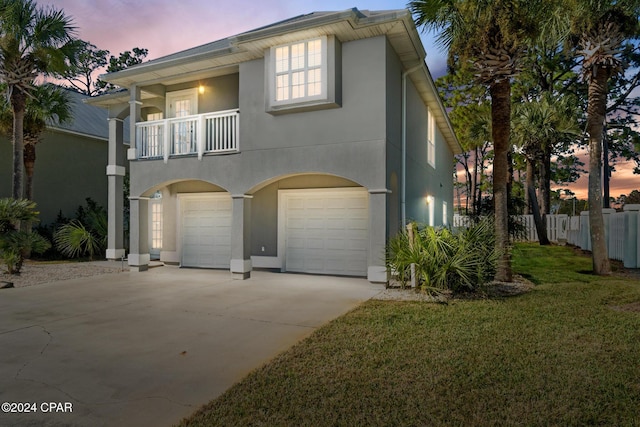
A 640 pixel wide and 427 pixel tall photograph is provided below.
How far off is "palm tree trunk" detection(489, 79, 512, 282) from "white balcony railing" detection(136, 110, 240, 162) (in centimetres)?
668

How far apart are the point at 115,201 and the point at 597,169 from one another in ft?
48.9

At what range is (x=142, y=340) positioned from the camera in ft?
17.8

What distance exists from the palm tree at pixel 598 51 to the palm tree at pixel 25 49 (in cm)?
1564

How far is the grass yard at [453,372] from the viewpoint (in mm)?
3301

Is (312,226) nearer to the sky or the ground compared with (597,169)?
nearer to the ground

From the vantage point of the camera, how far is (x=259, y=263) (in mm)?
12133

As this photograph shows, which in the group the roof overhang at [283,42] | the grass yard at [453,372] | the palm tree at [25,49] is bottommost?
the grass yard at [453,372]

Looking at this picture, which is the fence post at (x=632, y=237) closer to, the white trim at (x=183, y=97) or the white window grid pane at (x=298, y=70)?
the white window grid pane at (x=298, y=70)

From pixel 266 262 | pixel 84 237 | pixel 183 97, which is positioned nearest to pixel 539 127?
pixel 266 262

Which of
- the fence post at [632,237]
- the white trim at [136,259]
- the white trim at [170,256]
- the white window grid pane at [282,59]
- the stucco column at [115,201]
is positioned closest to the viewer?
the white window grid pane at [282,59]

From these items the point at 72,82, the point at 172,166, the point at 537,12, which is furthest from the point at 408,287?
the point at 72,82

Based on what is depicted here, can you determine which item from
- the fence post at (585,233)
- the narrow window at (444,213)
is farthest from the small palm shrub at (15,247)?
the fence post at (585,233)

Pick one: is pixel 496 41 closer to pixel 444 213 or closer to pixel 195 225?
pixel 195 225

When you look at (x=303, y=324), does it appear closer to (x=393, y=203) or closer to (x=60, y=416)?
(x=60, y=416)
